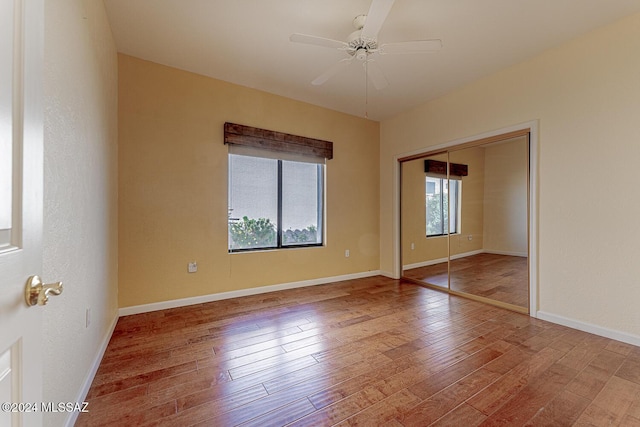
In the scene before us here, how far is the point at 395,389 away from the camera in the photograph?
5.66ft

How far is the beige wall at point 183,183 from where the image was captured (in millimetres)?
2896

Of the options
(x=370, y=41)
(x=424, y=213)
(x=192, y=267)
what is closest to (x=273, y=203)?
(x=192, y=267)

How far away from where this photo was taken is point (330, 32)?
248cm

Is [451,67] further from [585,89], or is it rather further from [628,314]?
[628,314]

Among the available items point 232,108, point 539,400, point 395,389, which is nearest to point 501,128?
point 539,400

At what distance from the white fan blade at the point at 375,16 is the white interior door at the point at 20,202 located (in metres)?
1.65

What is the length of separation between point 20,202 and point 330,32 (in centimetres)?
257

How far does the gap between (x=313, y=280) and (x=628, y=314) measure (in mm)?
3281

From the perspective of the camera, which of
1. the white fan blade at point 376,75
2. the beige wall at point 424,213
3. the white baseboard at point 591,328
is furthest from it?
the beige wall at point 424,213

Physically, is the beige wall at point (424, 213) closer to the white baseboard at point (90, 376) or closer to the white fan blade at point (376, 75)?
the white fan blade at point (376, 75)

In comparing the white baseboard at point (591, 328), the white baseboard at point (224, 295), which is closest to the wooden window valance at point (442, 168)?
the white baseboard at point (591, 328)

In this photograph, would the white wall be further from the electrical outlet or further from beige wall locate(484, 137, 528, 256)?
beige wall locate(484, 137, 528, 256)

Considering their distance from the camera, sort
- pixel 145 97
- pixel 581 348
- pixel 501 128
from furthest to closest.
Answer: pixel 501 128 → pixel 145 97 → pixel 581 348

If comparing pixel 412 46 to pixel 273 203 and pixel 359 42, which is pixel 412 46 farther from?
pixel 273 203
